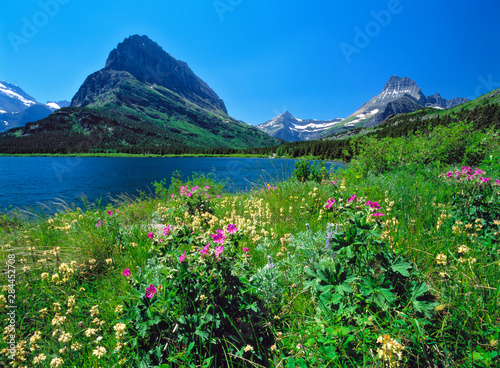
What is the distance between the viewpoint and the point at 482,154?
1084cm

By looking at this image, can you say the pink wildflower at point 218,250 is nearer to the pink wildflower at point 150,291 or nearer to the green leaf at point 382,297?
the pink wildflower at point 150,291

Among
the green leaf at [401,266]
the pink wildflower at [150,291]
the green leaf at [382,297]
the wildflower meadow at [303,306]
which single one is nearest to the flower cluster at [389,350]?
the wildflower meadow at [303,306]

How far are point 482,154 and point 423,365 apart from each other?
575 inches

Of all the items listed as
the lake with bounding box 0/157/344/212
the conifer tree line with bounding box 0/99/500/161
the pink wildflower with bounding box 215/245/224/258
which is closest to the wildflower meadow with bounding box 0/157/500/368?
the pink wildflower with bounding box 215/245/224/258

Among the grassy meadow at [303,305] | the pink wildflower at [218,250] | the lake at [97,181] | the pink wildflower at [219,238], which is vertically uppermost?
the pink wildflower at [219,238]

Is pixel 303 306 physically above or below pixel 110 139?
below

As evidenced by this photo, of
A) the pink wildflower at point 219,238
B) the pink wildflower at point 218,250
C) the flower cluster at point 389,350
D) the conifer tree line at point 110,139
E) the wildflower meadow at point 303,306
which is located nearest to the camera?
the flower cluster at point 389,350

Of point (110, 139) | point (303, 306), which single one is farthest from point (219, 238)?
point (110, 139)

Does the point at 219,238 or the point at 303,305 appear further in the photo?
the point at 303,305

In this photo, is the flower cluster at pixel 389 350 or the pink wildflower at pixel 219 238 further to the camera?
the pink wildflower at pixel 219 238

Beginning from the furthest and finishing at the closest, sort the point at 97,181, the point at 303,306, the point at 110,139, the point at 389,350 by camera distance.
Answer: the point at 110,139 < the point at 97,181 < the point at 303,306 < the point at 389,350

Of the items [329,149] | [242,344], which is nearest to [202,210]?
[242,344]

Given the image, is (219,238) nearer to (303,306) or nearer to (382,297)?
(303,306)

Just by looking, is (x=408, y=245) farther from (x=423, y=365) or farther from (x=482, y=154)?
(x=482, y=154)
